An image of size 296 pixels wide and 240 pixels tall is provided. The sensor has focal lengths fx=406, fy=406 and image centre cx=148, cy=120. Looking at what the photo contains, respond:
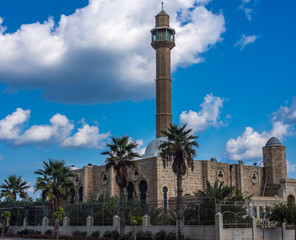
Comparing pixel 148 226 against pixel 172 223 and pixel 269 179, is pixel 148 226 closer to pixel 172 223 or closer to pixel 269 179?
pixel 172 223

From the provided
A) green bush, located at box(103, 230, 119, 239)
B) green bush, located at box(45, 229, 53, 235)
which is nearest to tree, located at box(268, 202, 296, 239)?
green bush, located at box(103, 230, 119, 239)

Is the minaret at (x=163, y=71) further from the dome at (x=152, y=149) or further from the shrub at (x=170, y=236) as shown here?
the shrub at (x=170, y=236)

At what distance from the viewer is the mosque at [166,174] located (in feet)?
143

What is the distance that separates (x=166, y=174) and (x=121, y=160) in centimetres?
1266

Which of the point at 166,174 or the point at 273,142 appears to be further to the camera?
the point at 273,142

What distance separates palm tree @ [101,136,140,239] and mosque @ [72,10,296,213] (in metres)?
9.79

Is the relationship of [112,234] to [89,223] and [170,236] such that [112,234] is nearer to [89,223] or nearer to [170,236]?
[89,223]

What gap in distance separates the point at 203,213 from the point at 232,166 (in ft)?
67.2

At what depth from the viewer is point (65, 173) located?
3616 cm

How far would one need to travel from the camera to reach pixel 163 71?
56281 mm

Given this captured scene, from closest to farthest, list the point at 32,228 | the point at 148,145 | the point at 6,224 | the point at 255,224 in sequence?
the point at 255,224, the point at 32,228, the point at 6,224, the point at 148,145

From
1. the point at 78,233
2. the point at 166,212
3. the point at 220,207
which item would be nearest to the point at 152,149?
the point at 78,233

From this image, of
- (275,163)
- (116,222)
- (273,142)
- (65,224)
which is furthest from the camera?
(273,142)

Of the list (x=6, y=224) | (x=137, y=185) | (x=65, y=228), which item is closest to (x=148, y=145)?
(x=137, y=185)
